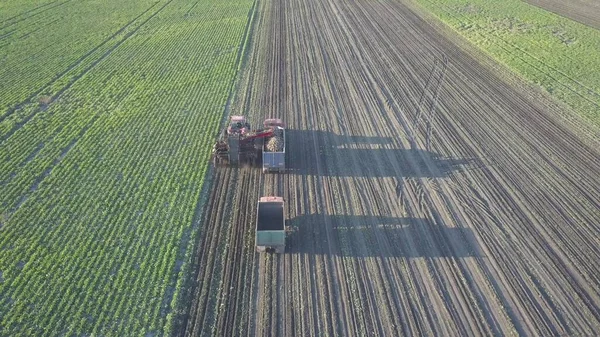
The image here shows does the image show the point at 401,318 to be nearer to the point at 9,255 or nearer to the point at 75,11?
the point at 9,255

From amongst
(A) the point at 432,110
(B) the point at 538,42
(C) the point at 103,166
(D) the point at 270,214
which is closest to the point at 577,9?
(B) the point at 538,42

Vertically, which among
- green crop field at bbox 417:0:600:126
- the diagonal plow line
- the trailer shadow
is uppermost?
green crop field at bbox 417:0:600:126

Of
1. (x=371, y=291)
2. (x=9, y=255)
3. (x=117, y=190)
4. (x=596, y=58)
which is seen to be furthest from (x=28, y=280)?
A: (x=596, y=58)

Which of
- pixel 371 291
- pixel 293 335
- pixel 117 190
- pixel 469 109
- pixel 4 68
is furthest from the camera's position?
pixel 4 68

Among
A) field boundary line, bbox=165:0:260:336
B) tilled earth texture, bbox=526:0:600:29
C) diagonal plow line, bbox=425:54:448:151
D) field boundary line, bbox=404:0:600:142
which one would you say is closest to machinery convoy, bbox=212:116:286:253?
field boundary line, bbox=165:0:260:336

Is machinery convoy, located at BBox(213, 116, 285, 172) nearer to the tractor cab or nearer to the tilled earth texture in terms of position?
the tractor cab

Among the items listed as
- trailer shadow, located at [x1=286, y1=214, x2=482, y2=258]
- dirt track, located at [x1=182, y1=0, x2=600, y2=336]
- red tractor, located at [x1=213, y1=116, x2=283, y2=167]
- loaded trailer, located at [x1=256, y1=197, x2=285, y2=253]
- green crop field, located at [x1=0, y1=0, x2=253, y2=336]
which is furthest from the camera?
red tractor, located at [x1=213, y1=116, x2=283, y2=167]
